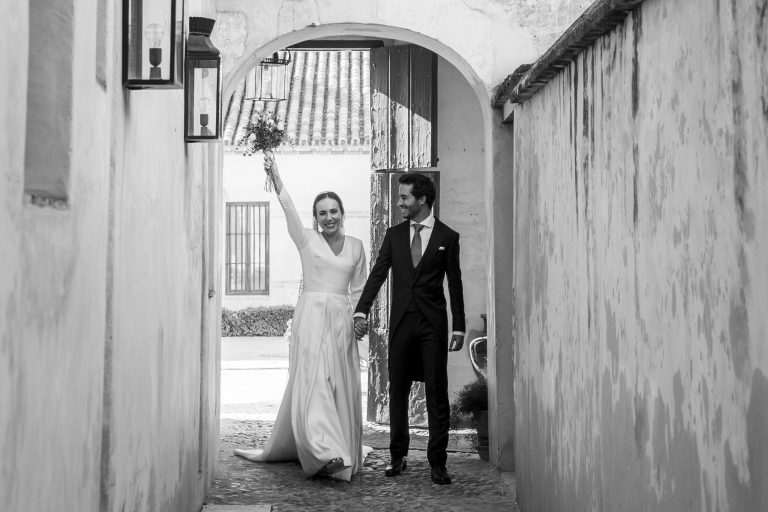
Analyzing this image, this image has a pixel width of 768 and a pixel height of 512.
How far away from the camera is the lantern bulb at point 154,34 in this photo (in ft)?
12.3

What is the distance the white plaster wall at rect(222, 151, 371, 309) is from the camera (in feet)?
84.1

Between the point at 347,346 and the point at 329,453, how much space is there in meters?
0.91

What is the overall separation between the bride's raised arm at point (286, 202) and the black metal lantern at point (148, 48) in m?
3.48

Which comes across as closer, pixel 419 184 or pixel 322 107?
pixel 419 184

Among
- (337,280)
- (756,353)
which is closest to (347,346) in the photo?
(337,280)

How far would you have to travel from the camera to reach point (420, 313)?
7621 mm

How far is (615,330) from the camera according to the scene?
4.01 meters

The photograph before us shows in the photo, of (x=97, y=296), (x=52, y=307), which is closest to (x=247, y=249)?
(x=97, y=296)

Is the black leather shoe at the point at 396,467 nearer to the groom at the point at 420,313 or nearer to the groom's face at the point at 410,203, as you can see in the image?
the groom at the point at 420,313

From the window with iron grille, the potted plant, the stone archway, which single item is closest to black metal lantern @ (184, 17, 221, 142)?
the stone archway

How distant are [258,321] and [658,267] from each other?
2328 cm

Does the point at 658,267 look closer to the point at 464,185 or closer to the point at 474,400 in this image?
the point at 474,400

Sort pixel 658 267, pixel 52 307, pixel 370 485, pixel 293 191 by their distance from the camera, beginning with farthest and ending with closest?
pixel 293 191
pixel 370 485
pixel 658 267
pixel 52 307

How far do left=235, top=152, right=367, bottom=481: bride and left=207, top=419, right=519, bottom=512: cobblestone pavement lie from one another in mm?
163
